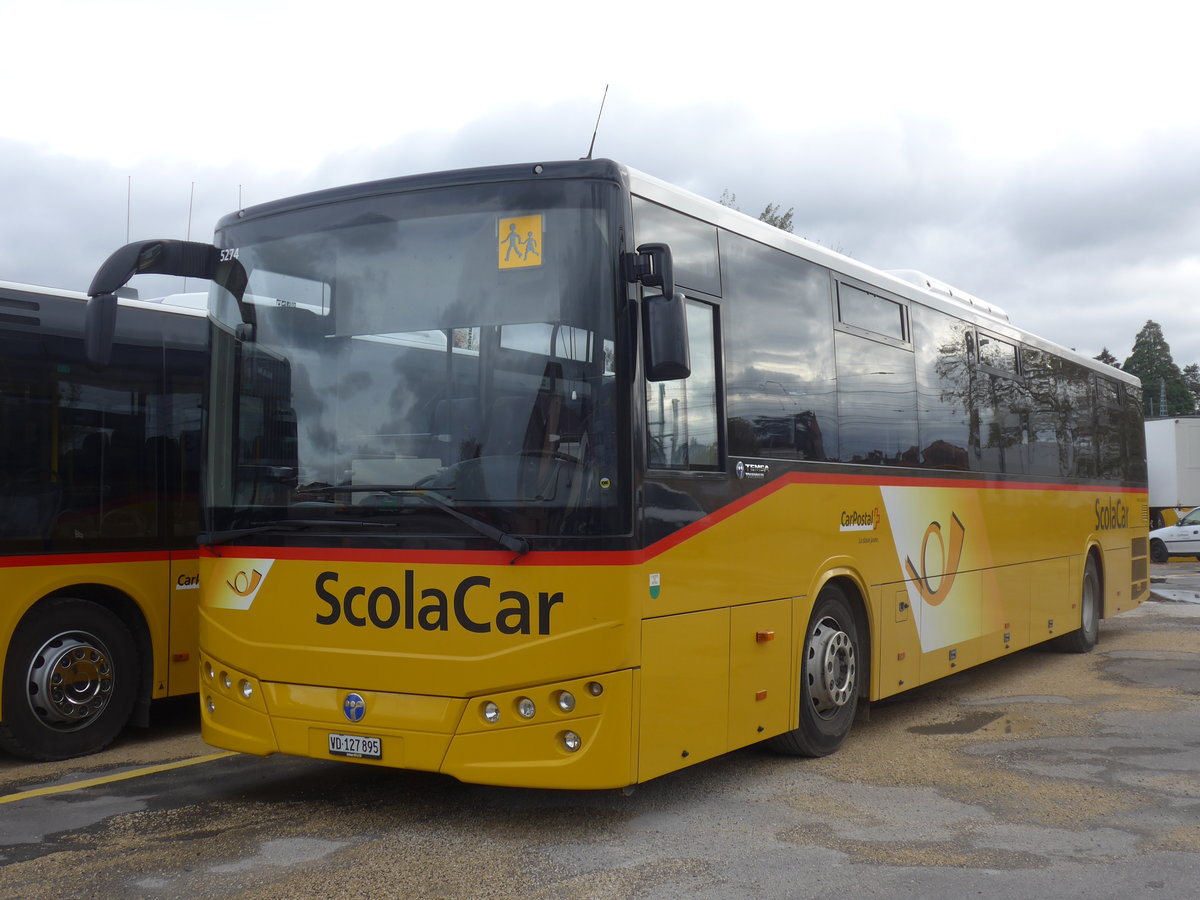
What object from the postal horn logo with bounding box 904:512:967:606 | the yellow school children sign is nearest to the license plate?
the yellow school children sign

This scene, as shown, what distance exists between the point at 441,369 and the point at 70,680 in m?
3.87

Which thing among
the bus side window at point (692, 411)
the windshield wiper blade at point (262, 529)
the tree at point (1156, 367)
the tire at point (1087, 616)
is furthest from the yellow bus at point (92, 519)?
the tree at point (1156, 367)

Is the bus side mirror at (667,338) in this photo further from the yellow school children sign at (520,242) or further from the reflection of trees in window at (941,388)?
the reflection of trees in window at (941,388)

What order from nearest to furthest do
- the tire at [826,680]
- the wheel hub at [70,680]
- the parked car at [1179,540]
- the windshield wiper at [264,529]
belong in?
the windshield wiper at [264,529] → the tire at [826,680] → the wheel hub at [70,680] → the parked car at [1179,540]

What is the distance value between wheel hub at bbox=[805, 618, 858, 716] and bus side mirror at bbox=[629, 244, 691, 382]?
2570mm

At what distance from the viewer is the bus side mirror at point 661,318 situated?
567 cm

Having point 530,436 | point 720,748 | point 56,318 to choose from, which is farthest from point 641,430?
point 56,318

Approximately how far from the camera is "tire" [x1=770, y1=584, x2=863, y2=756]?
7.50m

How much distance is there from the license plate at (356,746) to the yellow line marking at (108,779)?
6.64 feet

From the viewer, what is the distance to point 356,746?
5.91m

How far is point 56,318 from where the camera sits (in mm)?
7906

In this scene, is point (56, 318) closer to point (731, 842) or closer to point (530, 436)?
point (530, 436)

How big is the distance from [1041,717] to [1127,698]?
A: 134 centimetres

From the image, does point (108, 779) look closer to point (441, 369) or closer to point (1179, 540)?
point (441, 369)
